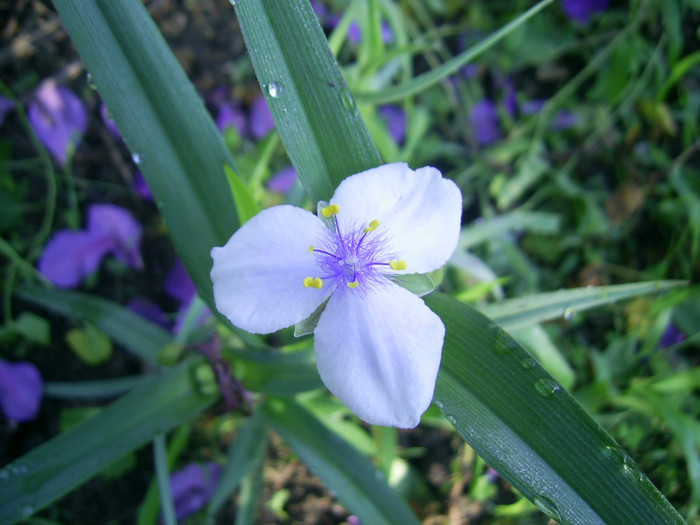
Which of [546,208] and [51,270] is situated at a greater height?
[51,270]

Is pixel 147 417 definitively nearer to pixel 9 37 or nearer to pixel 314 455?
pixel 314 455

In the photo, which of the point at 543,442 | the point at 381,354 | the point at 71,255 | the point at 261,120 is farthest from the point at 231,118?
the point at 543,442

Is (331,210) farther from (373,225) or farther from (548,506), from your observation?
(548,506)

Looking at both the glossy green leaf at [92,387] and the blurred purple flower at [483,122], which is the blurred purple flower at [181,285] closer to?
the glossy green leaf at [92,387]

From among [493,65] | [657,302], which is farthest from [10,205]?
[657,302]

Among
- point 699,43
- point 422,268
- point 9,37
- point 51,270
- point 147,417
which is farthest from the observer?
point 699,43

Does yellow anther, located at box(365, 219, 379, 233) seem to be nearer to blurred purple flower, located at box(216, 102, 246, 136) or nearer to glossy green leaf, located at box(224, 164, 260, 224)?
glossy green leaf, located at box(224, 164, 260, 224)

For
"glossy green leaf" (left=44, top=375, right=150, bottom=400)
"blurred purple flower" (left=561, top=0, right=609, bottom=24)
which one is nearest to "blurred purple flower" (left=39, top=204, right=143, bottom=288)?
"glossy green leaf" (left=44, top=375, right=150, bottom=400)
